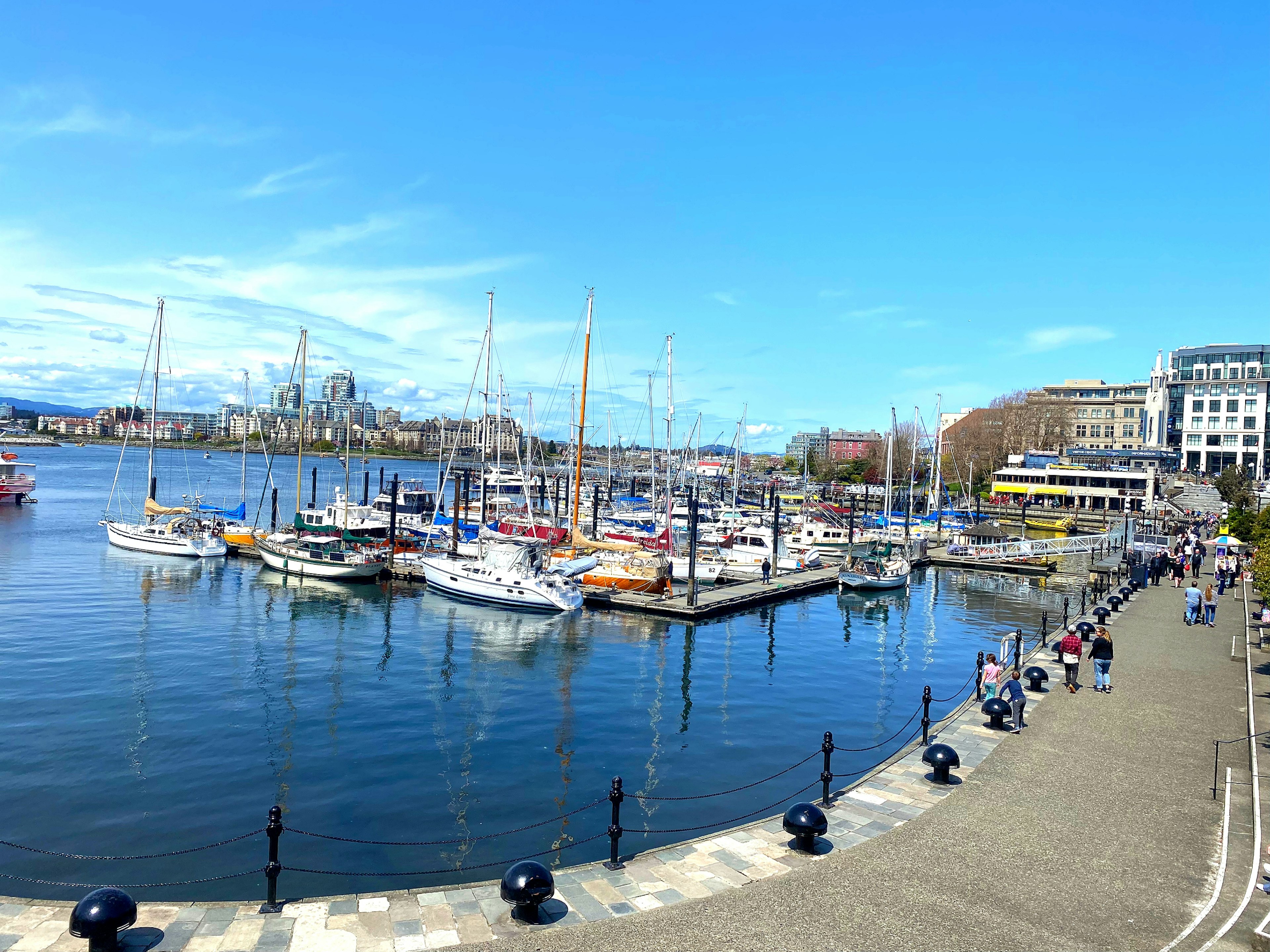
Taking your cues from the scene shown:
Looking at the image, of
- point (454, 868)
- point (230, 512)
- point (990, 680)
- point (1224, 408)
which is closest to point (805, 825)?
point (454, 868)

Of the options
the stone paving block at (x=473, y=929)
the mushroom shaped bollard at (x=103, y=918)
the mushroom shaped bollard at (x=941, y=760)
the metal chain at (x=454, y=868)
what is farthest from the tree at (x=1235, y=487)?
the mushroom shaped bollard at (x=103, y=918)

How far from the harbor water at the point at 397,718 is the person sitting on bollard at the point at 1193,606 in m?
8.14

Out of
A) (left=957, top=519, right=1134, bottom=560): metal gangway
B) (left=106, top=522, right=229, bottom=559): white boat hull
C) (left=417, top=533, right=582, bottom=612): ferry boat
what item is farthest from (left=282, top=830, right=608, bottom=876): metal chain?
(left=957, top=519, right=1134, bottom=560): metal gangway

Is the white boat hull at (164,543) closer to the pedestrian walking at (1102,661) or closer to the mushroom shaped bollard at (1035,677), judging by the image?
the mushroom shaped bollard at (1035,677)

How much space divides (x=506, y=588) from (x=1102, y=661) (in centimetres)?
2850

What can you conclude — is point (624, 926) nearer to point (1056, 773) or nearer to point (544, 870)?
point (544, 870)

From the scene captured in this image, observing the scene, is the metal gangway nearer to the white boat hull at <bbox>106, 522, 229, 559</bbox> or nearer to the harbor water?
the harbor water

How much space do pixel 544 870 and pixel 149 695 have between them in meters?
20.5

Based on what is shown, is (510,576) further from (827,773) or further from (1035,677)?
(827,773)

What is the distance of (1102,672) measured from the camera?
878 inches

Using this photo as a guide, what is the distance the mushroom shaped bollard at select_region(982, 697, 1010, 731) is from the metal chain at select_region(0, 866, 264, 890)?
51.3 feet

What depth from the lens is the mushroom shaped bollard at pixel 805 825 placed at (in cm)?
1241

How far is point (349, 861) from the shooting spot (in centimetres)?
1509

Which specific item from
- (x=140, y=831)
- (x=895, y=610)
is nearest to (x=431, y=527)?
(x=895, y=610)
